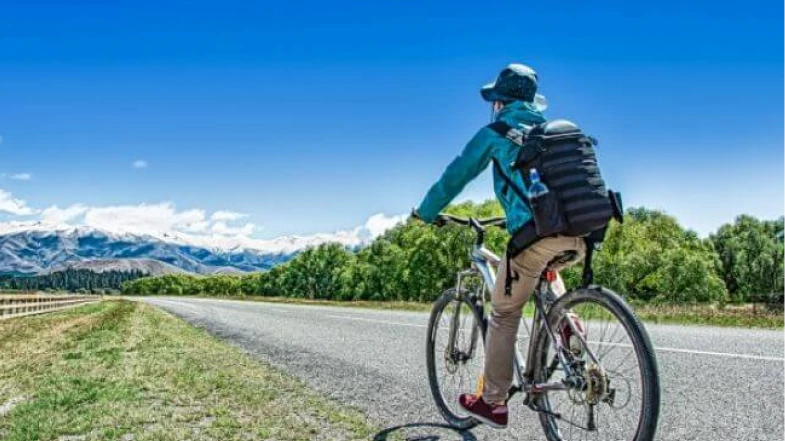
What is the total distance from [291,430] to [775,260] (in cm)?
8408

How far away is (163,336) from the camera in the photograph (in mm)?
10859

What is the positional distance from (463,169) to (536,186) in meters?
0.56

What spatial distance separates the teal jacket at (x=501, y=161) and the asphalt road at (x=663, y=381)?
1.57 m

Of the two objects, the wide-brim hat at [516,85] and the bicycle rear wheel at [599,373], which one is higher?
the wide-brim hat at [516,85]

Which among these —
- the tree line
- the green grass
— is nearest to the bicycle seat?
the green grass

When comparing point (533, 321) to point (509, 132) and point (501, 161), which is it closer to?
point (501, 161)

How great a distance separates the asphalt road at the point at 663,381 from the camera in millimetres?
3984

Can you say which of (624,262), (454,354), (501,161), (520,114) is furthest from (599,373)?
(624,262)

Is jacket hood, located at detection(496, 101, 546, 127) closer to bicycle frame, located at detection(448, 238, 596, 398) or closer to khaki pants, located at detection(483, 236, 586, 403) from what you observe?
khaki pants, located at detection(483, 236, 586, 403)

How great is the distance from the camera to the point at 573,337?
3.18 m

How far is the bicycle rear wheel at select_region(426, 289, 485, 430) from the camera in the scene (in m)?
4.38

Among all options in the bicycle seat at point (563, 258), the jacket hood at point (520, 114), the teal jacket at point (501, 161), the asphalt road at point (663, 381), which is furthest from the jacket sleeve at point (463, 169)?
the asphalt road at point (663, 381)

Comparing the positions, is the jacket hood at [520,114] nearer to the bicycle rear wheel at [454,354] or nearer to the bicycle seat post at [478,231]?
the bicycle seat post at [478,231]

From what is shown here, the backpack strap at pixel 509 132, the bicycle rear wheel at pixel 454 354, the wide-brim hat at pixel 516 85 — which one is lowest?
the bicycle rear wheel at pixel 454 354
